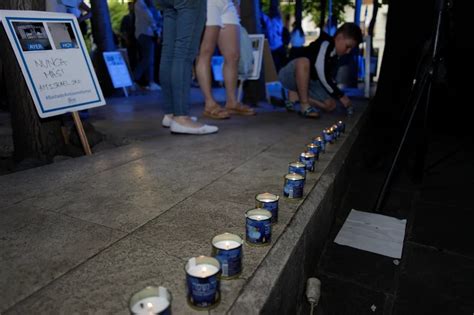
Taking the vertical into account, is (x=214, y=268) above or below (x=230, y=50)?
below

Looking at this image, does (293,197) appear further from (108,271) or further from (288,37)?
(288,37)

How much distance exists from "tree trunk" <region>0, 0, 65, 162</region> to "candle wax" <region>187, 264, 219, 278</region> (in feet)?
6.26

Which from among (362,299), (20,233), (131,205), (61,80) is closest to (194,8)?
(61,80)

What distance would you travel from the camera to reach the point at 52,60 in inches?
92.0

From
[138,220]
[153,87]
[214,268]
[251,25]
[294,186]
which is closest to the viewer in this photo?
[214,268]

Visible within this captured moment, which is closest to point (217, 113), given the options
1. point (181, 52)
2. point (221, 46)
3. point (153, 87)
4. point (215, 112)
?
point (215, 112)

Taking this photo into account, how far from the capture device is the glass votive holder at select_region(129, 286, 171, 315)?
81 cm

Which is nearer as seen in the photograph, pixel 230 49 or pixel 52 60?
pixel 52 60

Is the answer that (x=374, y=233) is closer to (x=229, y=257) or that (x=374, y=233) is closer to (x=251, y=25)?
(x=229, y=257)

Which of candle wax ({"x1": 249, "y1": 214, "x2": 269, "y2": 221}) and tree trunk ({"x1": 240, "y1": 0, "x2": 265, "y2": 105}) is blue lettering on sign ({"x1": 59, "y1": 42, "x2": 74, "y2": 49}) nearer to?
A: candle wax ({"x1": 249, "y1": 214, "x2": 269, "y2": 221})

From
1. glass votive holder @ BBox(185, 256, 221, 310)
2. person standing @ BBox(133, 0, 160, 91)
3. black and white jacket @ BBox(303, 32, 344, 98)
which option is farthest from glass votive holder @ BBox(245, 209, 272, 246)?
person standing @ BBox(133, 0, 160, 91)

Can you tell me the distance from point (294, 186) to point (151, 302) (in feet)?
3.03

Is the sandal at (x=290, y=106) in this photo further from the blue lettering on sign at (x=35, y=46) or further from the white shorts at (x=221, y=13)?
the blue lettering on sign at (x=35, y=46)

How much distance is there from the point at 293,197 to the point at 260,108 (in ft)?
10.6
